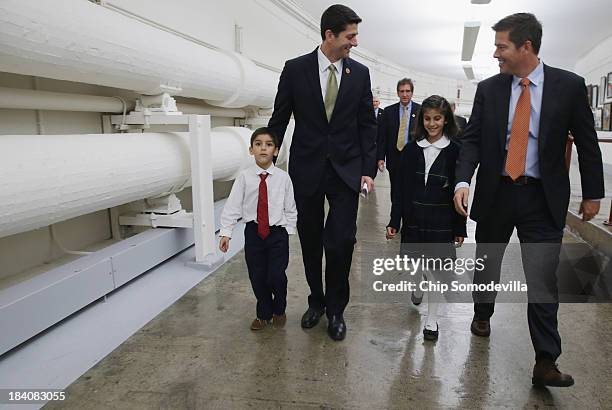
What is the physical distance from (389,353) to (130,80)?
2059 millimetres

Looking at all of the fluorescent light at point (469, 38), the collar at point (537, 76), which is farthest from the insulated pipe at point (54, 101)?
the fluorescent light at point (469, 38)

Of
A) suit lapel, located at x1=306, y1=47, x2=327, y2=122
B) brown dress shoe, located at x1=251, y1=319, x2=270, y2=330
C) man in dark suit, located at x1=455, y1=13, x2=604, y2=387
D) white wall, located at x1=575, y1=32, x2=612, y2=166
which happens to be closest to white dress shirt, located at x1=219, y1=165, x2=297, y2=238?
suit lapel, located at x1=306, y1=47, x2=327, y2=122

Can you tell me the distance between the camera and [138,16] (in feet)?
10.8

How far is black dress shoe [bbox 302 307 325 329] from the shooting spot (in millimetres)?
2303

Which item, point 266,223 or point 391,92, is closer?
point 266,223

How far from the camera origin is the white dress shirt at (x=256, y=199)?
220 centimetres

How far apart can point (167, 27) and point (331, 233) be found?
2.60 metres

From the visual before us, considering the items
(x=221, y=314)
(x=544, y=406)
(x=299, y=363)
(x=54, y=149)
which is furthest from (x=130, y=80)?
(x=544, y=406)

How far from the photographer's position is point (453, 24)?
8586mm

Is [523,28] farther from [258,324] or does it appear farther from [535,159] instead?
[258,324]

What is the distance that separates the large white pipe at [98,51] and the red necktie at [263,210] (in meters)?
1.03

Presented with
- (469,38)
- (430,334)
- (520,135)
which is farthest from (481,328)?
(469,38)

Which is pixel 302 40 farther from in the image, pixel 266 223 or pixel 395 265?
pixel 266 223

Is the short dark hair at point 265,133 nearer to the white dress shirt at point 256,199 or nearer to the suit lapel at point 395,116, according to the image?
the white dress shirt at point 256,199
